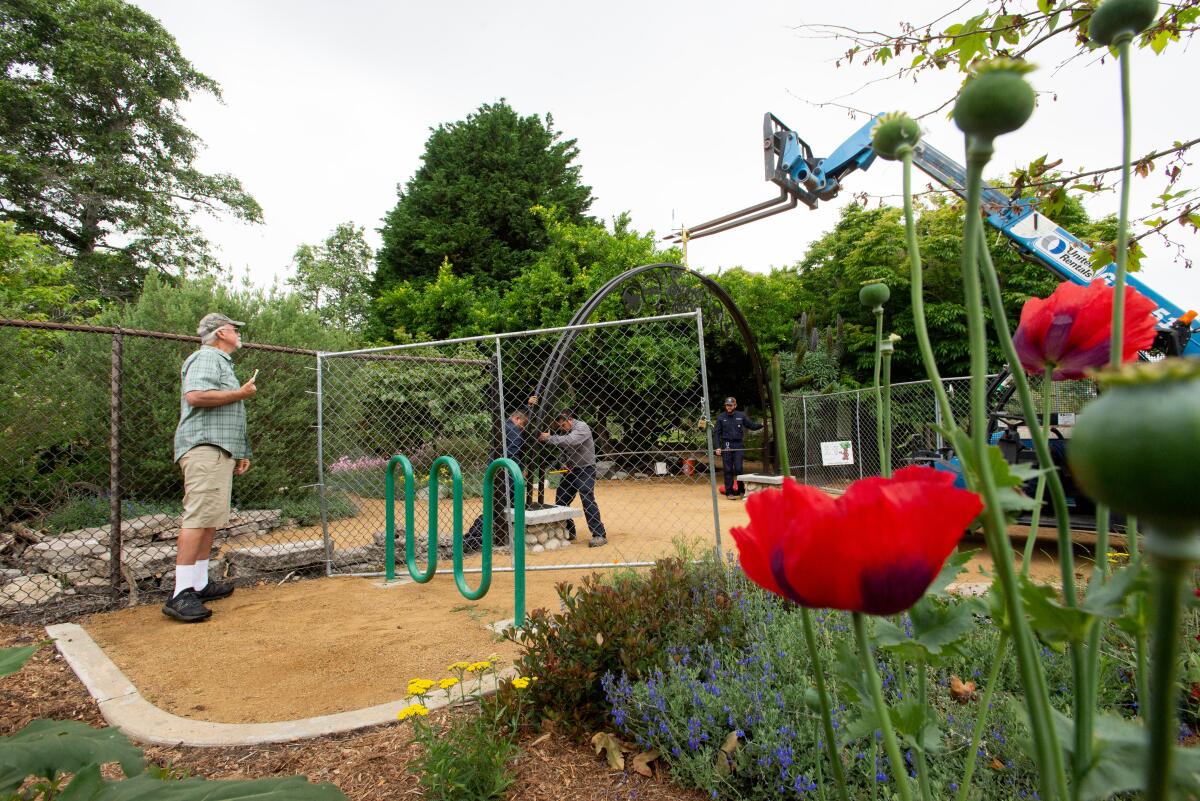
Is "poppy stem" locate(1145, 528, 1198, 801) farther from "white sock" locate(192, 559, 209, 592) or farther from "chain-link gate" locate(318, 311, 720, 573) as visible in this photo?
"white sock" locate(192, 559, 209, 592)

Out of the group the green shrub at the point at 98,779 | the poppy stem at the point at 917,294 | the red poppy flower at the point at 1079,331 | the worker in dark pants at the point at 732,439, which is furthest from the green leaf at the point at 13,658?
the worker in dark pants at the point at 732,439

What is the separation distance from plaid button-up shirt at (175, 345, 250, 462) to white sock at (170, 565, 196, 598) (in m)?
0.68

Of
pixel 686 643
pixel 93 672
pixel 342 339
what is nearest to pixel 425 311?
pixel 342 339

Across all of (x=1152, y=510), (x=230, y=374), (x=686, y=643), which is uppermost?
(x=230, y=374)

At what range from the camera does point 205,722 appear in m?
2.47

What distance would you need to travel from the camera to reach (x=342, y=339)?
980 cm

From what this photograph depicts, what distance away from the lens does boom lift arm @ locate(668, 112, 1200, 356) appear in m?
4.55

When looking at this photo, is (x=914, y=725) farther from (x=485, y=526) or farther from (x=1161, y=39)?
(x=485, y=526)

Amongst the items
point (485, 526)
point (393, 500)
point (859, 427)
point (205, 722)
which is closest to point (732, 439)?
point (859, 427)

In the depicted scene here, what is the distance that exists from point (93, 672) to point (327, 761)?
166cm

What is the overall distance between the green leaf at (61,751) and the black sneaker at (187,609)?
302cm

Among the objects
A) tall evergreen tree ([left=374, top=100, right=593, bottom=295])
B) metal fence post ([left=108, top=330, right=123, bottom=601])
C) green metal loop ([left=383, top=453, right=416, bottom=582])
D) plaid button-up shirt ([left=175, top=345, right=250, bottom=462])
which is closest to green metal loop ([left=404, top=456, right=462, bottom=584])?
green metal loop ([left=383, top=453, right=416, bottom=582])

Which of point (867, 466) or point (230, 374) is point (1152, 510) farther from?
point (867, 466)

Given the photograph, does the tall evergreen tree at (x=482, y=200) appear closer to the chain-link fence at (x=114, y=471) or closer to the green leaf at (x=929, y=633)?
the chain-link fence at (x=114, y=471)
